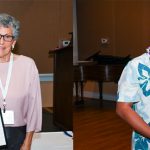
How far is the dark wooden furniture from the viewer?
219 inches

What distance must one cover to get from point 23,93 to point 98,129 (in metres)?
3.54

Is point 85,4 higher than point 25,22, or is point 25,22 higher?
point 85,4

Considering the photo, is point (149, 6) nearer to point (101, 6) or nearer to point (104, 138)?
point (101, 6)

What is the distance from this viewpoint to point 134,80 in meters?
1.27

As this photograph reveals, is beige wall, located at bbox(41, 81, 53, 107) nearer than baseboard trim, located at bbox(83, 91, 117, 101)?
Yes

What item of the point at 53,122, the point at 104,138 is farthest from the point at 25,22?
the point at 104,138

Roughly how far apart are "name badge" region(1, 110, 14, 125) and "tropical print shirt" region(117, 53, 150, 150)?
59cm

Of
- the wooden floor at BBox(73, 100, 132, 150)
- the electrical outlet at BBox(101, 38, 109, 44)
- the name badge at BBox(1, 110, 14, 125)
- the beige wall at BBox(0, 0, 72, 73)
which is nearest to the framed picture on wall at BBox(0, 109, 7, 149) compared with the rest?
the name badge at BBox(1, 110, 14, 125)

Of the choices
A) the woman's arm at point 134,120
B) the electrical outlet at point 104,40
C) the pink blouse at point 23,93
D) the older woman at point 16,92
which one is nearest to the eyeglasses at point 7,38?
the older woman at point 16,92

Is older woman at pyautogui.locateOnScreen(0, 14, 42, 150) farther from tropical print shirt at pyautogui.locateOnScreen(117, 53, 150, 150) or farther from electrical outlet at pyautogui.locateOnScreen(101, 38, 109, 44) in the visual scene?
electrical outlet at pyautogui.locateOnScreen(101, 38, 109, 44)

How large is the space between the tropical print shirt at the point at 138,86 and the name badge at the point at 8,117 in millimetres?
592

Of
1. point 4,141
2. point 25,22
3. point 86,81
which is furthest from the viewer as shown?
point 86,81

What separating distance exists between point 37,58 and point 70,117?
561 mm

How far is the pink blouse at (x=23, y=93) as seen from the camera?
1.64 metres
